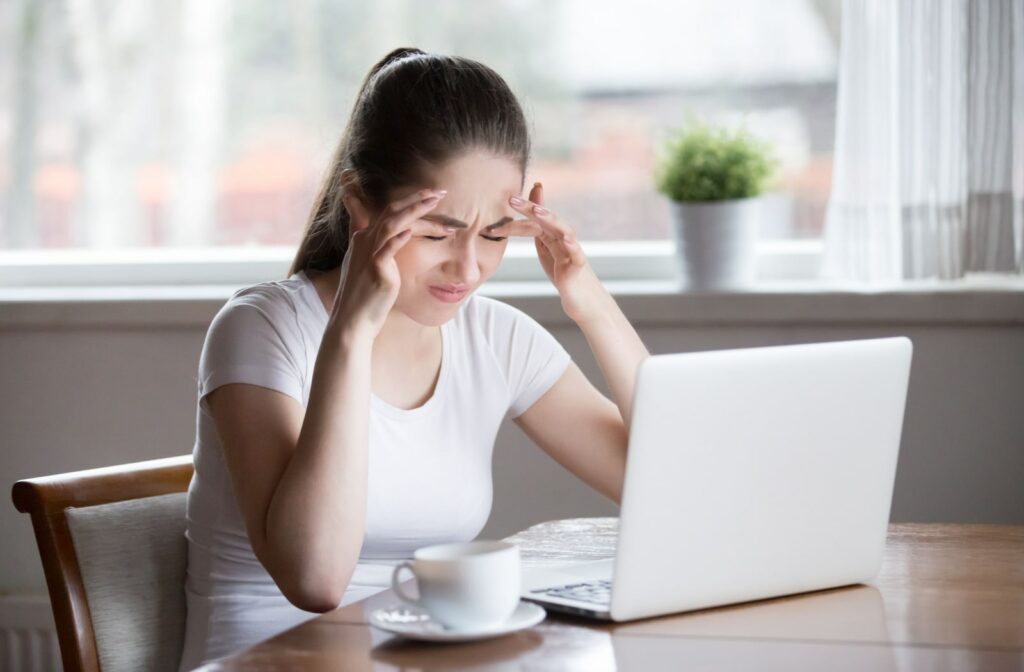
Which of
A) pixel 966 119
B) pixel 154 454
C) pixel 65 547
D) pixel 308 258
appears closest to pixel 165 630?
pixel 65 547

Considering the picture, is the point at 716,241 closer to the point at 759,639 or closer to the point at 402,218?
the point at 402,218

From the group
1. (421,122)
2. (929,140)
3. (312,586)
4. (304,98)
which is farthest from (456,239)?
(304,98)

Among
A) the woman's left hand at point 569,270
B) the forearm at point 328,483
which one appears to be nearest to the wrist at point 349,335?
the forearm at point 328,483

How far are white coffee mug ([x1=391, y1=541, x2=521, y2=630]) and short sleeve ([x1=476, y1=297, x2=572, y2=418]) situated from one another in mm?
673

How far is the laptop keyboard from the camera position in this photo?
3.67ft

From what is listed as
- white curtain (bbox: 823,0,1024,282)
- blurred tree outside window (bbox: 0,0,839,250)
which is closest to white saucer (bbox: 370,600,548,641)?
white curtain (bbox: 823,0,1024,282)

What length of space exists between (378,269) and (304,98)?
1450 millimetres

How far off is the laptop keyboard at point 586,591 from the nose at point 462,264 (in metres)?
0.39

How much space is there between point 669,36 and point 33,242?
142 centimetres

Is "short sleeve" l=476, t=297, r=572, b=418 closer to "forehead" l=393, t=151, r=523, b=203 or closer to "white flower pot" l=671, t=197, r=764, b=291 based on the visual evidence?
"forehead" l=393, t=151, r=523, b=203

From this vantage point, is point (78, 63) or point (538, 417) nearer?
point (538, 417)

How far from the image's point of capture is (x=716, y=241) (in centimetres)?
223

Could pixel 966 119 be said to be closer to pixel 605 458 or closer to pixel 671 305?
pixel 671 305

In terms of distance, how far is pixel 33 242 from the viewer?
2.78 meters
